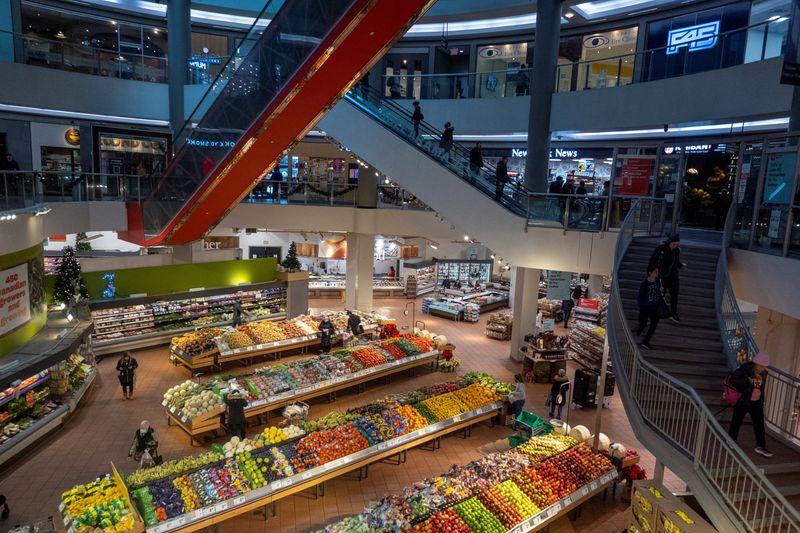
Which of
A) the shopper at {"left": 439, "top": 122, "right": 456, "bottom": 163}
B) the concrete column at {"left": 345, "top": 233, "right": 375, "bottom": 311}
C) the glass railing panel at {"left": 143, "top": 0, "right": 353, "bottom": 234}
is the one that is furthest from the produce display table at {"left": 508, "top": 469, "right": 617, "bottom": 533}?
the concrete column at {"left": 345, "top": 233, "right": 375, "bottom": 311}

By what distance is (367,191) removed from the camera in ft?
55.4

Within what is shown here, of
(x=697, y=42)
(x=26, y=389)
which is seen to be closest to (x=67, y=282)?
(x=26, y=389)

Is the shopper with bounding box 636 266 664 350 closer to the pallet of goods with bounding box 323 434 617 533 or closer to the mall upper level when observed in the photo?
the pallet of goods with bounding box 323 434 617 533

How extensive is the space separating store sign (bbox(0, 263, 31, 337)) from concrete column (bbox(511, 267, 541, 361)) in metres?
11.4

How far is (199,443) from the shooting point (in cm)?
898

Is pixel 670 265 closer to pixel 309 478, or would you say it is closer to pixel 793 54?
pixel 793 54

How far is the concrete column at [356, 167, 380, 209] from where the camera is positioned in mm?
16750

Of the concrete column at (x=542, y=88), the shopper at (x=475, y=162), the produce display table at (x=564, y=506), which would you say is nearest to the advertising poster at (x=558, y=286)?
the concrete column at (x=542, y=88)

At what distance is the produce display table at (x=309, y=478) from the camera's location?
5.89 metres

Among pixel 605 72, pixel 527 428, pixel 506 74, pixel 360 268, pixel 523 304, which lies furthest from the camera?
pixel 360 268

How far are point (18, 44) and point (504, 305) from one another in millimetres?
18836

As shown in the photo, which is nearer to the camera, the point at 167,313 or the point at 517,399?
the point at 517,399

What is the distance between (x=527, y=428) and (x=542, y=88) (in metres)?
8.78

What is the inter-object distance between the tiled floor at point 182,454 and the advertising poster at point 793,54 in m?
6.50
